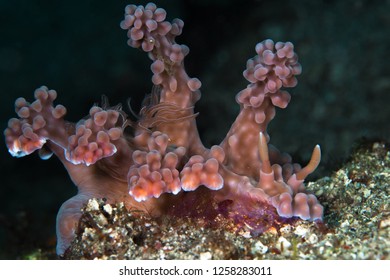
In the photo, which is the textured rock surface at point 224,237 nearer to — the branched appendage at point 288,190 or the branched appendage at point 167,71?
the branched appendage at point 288,190

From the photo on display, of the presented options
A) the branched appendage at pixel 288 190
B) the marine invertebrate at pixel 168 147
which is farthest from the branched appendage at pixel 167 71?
the branched appendage at pixel 288 190

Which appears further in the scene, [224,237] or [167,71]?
[167,71]

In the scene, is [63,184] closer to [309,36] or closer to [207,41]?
[207,41]

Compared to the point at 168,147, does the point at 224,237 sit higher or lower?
lower

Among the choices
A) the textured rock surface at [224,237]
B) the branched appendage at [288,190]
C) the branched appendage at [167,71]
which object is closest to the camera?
the textured rock surface at [224,237]

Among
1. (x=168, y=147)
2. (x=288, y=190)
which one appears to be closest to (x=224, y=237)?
(x=288, y=190)

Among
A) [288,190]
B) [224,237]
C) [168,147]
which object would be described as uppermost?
[168,147]

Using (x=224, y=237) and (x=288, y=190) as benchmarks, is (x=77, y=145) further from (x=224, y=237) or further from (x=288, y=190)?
(x=288, y=190)

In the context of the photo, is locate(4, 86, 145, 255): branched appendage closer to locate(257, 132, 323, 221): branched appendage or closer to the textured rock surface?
the textured rock surface
